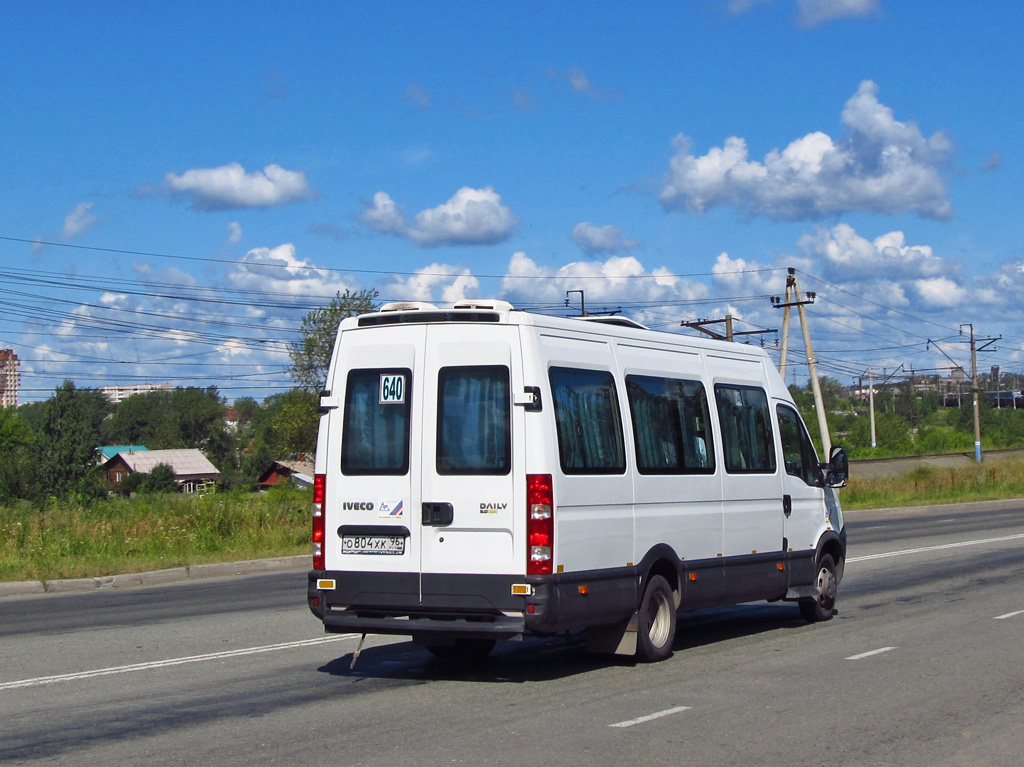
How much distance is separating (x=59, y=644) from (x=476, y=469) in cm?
509

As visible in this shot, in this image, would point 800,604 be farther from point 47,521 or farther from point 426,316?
point 47,521

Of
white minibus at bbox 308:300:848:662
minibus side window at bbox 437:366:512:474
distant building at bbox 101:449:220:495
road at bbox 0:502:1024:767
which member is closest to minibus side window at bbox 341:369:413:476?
white minibus at bbox 308:300:848:662

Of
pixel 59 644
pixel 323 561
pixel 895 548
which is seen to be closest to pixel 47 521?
pixel 59 644

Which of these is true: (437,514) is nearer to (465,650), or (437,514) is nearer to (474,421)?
(474,421)

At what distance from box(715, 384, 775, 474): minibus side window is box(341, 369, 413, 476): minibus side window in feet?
10.6

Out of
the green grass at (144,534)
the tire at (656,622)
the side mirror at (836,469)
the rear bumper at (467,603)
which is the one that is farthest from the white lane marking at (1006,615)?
the green grass at (144,534)

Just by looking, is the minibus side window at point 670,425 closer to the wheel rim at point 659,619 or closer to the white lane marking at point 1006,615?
the wheel rim at point 659,619

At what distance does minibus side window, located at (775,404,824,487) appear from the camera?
37.6 feet

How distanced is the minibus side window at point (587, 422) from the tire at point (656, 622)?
106 cm

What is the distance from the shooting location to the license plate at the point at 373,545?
8.46 m

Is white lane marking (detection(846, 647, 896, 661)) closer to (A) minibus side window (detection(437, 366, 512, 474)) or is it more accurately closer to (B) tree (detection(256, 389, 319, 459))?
(A) minibus side window (detection(437, 366, 512, 474))

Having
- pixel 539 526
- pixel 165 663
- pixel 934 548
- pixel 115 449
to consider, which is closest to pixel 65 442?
pixel 115 449

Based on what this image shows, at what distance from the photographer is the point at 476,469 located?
830cm

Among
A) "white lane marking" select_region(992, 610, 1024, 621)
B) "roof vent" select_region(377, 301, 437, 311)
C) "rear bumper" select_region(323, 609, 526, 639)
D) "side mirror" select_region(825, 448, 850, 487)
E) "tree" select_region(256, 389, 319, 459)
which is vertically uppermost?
"tree" select_region(256, 389, 319, 459)
